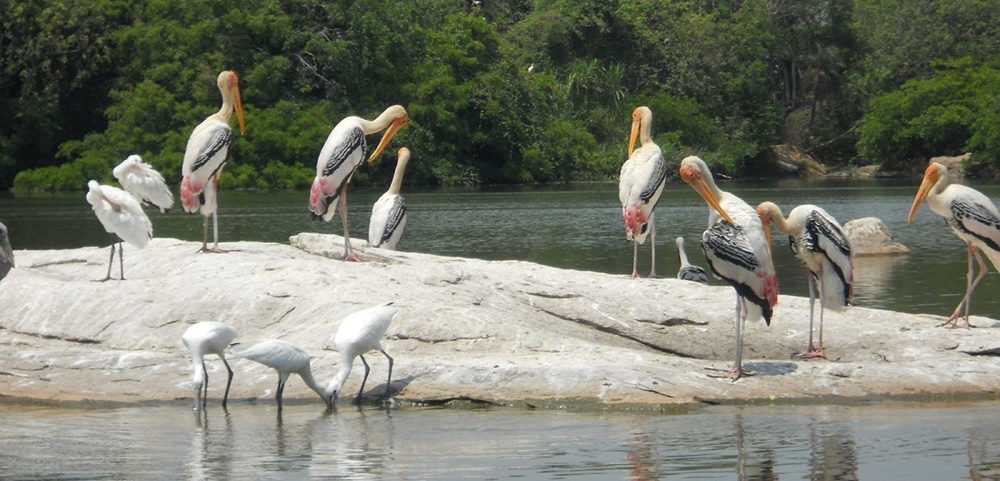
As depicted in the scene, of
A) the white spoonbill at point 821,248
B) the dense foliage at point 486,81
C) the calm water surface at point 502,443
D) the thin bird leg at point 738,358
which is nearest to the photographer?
the calm water surface at point 502,443

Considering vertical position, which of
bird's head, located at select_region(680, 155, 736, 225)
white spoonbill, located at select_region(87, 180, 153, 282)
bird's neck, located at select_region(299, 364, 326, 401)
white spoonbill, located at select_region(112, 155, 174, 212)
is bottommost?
bird's neck, located at select_region(299, 364, 326, 401)

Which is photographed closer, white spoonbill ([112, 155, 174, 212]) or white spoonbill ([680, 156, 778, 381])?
white spoonbill ([680, 156, 778, 381])

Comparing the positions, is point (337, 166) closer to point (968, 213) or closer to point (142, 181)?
point (142, 181)

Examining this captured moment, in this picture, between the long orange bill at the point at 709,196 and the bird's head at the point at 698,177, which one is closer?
the long orange bill at the point at 709,196

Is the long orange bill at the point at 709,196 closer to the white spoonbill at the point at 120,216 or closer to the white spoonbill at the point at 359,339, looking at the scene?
the white spoonbill at the point at 359,339

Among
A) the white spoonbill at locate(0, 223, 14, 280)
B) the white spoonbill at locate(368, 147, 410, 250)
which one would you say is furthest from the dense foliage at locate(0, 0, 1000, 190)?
the white spoonbill at locate(0, 223, 14, 280)

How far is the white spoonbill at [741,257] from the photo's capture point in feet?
34.1

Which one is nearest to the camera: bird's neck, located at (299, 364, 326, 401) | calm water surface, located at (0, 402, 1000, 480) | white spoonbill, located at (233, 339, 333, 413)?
calm water surface, located at (0, 402, 1000, 480)

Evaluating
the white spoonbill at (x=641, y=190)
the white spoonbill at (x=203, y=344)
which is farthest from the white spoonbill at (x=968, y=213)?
the white spoonbill at (x=203, y=344)

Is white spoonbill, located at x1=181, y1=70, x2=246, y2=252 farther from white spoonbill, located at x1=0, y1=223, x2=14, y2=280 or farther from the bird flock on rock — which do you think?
white spoonbill, located at x1=0, y1=223, x2=14, y2=280

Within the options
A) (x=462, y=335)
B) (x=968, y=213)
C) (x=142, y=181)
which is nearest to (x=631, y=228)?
(x=968, y=213)

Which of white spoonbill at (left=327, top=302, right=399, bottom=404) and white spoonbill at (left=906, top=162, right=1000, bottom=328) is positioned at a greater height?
white spoonbill at (left=906, top=162, right=1000, bottom=328)

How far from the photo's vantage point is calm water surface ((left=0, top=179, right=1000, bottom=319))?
66.0 ft

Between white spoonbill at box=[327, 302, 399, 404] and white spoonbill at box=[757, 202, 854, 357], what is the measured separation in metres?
3.13
